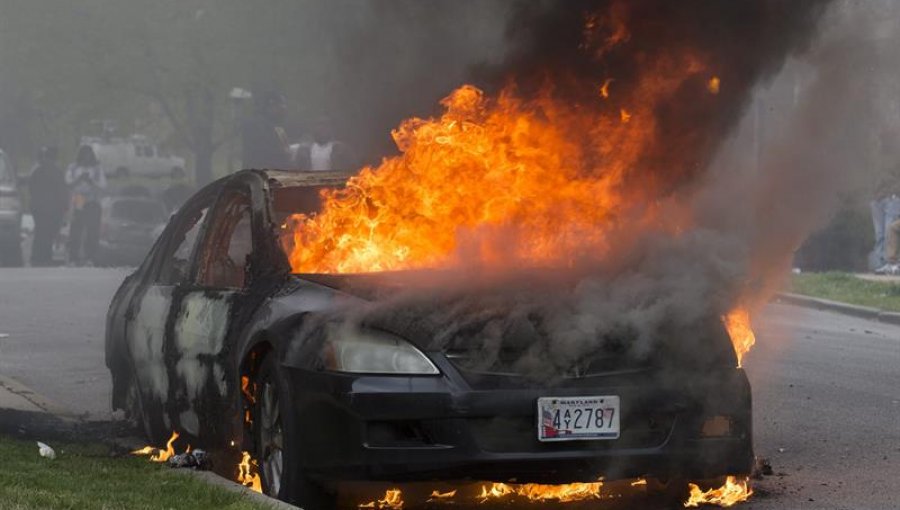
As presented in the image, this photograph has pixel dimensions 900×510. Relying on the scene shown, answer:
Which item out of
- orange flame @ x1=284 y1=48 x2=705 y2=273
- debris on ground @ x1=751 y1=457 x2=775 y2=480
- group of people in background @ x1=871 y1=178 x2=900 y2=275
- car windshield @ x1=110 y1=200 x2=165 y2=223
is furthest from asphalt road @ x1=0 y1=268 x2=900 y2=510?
car windshield @ x1=110 y1=200 x2=165 y2=223

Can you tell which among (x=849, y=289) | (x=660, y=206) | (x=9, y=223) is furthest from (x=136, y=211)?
(x=660, y=206)

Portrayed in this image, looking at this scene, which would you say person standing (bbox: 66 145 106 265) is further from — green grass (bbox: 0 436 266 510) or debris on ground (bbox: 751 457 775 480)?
debris on ground (bbox: 751 457 775 480)

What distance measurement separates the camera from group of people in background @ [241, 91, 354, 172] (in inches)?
603

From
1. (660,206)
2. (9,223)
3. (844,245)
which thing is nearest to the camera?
(660,206)

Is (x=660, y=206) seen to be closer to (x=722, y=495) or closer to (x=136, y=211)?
(x=722, y=495)

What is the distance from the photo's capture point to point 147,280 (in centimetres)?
880

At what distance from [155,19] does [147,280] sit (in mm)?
37039

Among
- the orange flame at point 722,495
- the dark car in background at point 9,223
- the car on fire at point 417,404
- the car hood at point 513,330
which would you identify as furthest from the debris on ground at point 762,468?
the dark car in background at point 9,223

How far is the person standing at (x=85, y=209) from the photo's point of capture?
3244 centimetres

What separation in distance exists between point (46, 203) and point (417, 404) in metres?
26.7

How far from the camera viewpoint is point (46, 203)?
31891 millimetres

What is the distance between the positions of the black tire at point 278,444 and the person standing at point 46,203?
84.5ft

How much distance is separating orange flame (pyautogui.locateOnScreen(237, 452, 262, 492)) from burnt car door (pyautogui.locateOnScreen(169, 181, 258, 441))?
190 millimetres

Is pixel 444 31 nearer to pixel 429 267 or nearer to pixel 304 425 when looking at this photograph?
pixel 429 267
